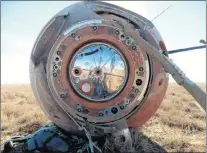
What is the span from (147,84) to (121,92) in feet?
1.37

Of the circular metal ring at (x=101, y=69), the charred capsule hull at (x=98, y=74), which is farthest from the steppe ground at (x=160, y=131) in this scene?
the circular metal ring at (x=101, y=69)

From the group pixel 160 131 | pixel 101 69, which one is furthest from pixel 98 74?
pixel 160 131

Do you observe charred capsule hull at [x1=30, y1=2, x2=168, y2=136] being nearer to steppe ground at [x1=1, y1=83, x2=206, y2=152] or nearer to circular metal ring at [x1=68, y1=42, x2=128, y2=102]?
circular metal ring at [x1=68, y1=42, x2=128, y2=102]

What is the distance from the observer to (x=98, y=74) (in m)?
4.56

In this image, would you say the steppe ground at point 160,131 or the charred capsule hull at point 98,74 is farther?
the steppe ground at point 160,131

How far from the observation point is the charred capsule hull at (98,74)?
4.61 meters

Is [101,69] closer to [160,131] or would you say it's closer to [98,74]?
[98,74]

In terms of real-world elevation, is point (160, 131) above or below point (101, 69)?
below

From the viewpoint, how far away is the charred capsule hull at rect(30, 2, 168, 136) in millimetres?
4605

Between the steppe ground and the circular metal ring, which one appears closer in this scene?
the circular metal ring

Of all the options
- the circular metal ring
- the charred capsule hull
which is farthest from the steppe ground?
the circular metal ring

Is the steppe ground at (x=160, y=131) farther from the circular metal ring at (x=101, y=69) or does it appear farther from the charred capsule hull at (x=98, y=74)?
the circular metal ring at (x=101, y=69)

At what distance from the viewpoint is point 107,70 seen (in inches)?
180

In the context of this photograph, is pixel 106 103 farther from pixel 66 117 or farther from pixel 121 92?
pixel 66 117
